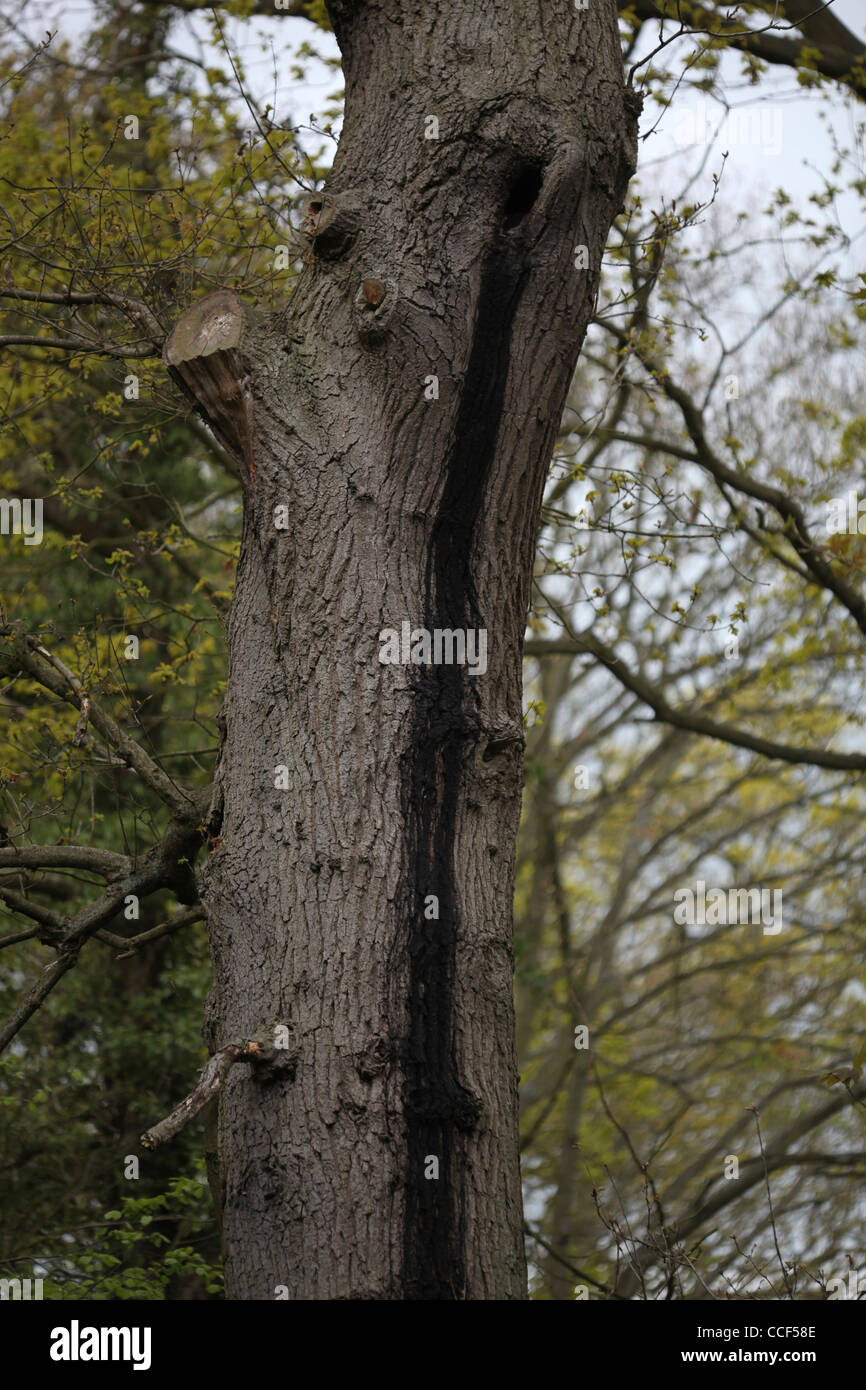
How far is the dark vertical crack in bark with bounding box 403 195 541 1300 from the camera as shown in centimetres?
306

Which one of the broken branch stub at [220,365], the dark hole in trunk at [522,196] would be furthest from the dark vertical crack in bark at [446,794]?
the broken branch stub at [220,365]

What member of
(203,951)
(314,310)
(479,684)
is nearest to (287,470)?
(314,310)

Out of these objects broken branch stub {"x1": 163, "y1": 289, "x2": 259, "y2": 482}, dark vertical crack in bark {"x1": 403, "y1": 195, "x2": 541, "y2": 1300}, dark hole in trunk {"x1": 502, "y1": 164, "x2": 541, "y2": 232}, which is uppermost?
dark hole in trunk {"x1": 502, "y1": 164, "x2": 541, "y2": 232}

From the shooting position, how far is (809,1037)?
14711 mm

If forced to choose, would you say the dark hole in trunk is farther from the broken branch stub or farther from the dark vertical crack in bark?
the broken branch stub

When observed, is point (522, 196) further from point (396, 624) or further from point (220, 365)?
point (396, 624)

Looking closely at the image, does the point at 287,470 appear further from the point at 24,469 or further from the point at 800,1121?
the point at 800,1121

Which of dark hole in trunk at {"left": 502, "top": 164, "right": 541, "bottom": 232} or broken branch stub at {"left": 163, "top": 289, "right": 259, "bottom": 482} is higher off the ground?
dark hole in trunk at {"left": 502, "top": 164, "right": 541, "bottom": 232}

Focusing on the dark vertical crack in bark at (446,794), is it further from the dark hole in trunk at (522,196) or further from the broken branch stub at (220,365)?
the broken branch stub at (220,365)

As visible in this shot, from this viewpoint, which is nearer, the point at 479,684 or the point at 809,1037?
the point at 479,684

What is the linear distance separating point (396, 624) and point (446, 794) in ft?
1.55

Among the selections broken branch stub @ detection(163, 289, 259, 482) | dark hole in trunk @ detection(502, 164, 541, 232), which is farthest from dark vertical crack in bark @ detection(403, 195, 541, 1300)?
broken branch stub @ detection(163, 289, 259, 482)

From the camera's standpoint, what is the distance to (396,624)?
351 cm
